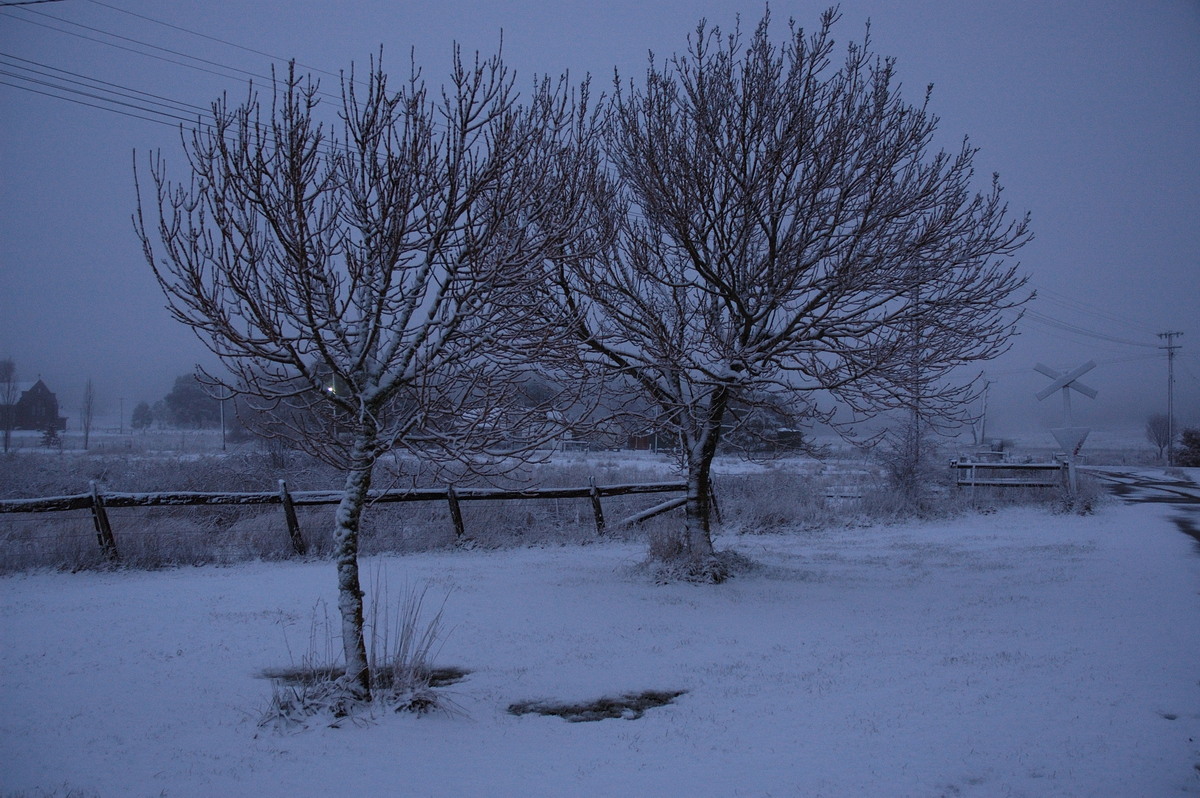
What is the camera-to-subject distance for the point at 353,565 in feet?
15.5

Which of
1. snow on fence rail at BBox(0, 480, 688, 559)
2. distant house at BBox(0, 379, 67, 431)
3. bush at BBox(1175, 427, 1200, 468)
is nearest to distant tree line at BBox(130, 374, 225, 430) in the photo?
distant house at BBox(0, 379, 67, 431)

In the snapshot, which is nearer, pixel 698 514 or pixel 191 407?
pixel 698 514

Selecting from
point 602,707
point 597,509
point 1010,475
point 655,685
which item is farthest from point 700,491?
point 1010,475

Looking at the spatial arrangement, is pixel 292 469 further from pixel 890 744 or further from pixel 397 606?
pixel 890 744

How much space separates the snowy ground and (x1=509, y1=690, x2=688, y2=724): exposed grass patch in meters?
0.13

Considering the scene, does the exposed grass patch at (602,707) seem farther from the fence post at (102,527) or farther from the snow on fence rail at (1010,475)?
the snow on fence rail at (1010,475)

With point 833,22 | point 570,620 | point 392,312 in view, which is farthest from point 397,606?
point 833,22

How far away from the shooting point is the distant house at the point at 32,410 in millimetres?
24812

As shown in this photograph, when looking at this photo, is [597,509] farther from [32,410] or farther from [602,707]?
[32,410]

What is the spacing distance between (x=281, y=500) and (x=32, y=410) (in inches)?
1064

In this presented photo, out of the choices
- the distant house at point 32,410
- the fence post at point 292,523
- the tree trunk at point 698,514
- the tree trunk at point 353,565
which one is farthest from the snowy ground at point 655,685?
the distant house at point 32,410

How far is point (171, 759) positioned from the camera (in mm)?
3967

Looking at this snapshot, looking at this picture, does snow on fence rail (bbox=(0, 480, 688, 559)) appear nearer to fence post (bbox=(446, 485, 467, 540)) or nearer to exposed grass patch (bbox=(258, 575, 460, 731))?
fence post (bbox=(446, 485, 467, 540))

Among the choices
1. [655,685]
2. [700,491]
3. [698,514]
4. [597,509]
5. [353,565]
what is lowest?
[655,685]
